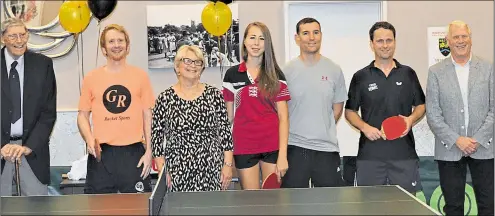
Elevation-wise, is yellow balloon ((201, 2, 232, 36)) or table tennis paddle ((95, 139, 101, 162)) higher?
yellow balloon ((201, 2, 232, 36))

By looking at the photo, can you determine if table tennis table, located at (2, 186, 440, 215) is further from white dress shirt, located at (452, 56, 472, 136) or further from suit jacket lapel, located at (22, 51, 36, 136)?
white dress shirt, located at (452, 56, 472, 136)

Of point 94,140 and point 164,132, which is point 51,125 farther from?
point 164,132

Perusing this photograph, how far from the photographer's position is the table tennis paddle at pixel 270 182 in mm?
3889

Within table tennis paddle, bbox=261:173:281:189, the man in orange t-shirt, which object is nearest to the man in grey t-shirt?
table tennis paddle, bbox=261:173:281:189

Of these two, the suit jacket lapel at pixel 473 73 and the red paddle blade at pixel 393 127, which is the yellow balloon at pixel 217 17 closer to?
the red paddle blade at pixel 393 127

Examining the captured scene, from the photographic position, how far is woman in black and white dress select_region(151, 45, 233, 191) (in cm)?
387

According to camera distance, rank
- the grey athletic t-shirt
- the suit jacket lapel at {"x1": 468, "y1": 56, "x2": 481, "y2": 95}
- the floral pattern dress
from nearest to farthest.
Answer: the floral pattern dress
the grey athletic t-shirt
the suit jacket lapel at {"x1": 468, "y1": 56, "x2": 481, "y2": 95}

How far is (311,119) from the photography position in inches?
170

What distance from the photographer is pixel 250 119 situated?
4.14 m

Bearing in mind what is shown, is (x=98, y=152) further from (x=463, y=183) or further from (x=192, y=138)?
(x=463, y=183)

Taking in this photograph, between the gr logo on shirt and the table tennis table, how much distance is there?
113 cm

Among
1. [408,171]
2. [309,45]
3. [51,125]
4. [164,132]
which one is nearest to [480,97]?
[408,171]

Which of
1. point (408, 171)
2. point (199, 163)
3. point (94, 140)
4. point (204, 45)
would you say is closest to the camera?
point (199, 163)

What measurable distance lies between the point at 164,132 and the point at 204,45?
7.70 feet
